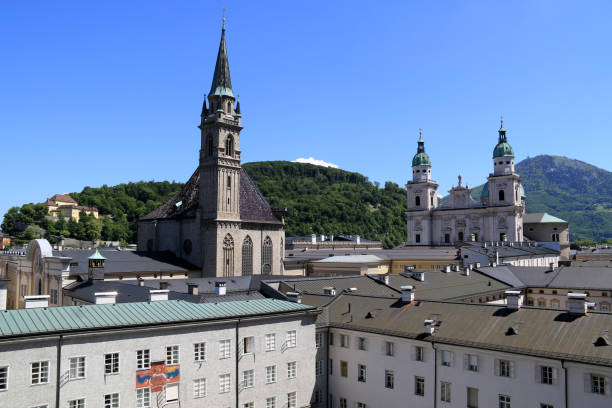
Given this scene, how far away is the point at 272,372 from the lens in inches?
1310

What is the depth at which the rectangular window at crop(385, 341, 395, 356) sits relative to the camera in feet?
116

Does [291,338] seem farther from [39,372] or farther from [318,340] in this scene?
[39,372]

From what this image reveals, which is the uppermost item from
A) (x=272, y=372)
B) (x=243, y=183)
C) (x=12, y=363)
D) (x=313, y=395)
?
(x=243, y=183)

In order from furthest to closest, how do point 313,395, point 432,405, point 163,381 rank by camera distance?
point 313,395 → point 432,405 → point 163,381

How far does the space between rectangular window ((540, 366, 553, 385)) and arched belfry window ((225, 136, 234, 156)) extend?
5396cm

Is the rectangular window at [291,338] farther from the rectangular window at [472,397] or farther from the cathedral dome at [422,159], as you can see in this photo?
the cathedral dome at [422,159]

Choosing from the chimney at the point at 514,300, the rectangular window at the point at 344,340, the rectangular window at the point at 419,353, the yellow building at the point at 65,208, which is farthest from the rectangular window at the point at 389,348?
the yellow building at the point at 65,208

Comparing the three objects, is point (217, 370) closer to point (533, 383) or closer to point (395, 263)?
point (533, 383)

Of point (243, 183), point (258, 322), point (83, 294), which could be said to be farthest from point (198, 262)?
point (258, 322)

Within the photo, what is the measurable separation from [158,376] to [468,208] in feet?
403

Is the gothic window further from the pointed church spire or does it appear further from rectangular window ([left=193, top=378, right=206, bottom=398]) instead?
rectangular window ([left=193, top=378, right=206, bottom=398])

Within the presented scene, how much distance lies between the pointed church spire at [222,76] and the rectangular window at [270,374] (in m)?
49.4

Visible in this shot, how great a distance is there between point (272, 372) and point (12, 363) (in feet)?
48.1

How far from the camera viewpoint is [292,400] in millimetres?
34188
